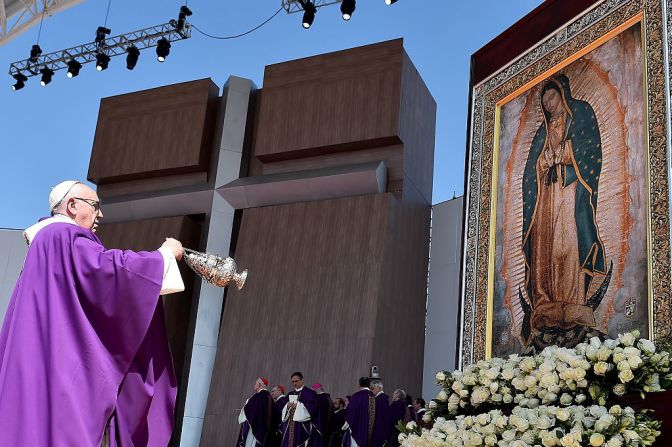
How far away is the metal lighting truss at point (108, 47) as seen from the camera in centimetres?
1553

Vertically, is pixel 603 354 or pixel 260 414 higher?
pixel 603 354

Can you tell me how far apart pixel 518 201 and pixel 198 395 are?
9.28 m

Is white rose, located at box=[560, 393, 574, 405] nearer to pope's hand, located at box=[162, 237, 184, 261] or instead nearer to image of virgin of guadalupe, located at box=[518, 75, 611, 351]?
image of virgin of guadalupe, located at box=[518, 75, 611, 351]

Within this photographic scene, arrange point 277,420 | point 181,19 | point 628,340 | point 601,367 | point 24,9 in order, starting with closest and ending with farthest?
1. point 601,367
2. point 628,340
3. point 277,420
4. point 181,19
5. point 24,9

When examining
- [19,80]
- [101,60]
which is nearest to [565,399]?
[101,60]

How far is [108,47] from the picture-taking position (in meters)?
16.0

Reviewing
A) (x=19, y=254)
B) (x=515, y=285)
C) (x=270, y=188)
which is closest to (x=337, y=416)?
(x=270, y=188)

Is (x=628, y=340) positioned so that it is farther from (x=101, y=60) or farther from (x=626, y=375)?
(x=101, y=60)

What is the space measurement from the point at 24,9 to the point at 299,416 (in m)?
10.3

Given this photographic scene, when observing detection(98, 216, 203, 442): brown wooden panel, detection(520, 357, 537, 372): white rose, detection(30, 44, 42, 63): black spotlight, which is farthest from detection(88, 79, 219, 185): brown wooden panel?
detection(520, 357, 537, 372): white rose

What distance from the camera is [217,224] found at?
589 inches

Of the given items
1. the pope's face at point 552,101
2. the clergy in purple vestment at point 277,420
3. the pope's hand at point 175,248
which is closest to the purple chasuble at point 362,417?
the clergy in purple vestment at point 277,420

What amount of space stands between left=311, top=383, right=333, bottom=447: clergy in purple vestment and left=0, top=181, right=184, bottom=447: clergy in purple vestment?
26.1 ft

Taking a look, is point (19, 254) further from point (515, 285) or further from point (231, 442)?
point (515, 285)
